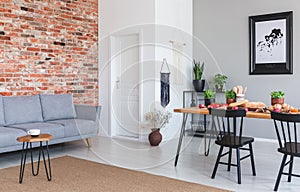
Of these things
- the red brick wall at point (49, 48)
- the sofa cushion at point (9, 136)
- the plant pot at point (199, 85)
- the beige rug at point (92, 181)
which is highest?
the red brick wall at point (49, 48)

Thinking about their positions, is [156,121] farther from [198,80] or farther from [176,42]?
[176,42]

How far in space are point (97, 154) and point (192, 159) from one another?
1347mm

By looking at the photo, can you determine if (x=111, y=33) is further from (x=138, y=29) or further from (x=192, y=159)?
(x=192, y=159)

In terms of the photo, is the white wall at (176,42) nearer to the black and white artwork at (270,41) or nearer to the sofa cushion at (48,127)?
the black and white artwork at (270,41)

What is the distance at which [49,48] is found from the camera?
5.40 meters

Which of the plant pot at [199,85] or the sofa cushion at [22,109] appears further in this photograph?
the plant pot at [199,85]

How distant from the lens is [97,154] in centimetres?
464

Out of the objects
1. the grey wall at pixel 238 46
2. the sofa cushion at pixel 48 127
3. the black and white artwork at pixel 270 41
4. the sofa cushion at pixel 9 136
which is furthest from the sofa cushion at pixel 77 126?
the black and white artwork at pixel 270 41

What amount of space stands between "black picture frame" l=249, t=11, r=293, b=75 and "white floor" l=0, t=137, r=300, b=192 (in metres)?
1.25

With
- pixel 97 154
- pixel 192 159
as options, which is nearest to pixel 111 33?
pixel 97 154

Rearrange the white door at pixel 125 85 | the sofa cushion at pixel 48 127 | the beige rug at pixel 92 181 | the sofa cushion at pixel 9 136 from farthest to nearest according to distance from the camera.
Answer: the white door at pixel 125 85 < the sofa cushion at pixel 48 127 < the sofa cushion at pixel 9 136 < the beige rug at pixel 92 181

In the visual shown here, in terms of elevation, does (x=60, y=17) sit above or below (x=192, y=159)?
above

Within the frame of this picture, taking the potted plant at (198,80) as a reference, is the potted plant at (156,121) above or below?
below

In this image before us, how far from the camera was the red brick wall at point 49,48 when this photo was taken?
488 centimetres
